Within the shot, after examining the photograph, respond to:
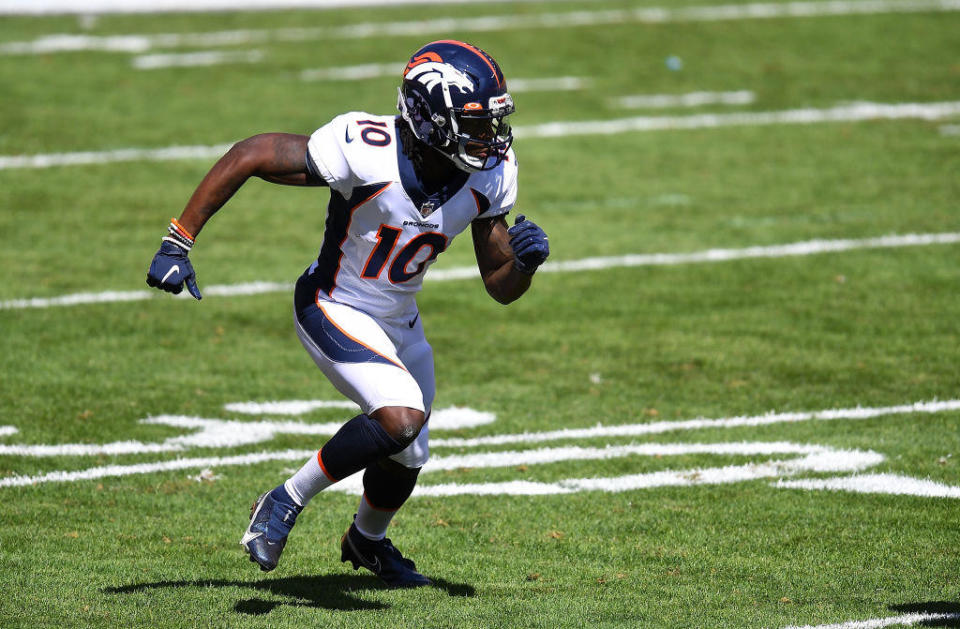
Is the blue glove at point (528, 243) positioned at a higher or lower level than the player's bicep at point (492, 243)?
higher

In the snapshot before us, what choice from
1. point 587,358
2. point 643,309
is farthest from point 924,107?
point 587,358

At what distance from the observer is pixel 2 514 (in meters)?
6.82

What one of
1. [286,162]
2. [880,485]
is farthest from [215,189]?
[880,485]

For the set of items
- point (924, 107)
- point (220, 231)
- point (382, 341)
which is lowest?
point (924, 107)

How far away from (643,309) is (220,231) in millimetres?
4314

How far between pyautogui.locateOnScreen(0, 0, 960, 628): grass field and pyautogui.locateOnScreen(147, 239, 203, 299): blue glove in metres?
1.25

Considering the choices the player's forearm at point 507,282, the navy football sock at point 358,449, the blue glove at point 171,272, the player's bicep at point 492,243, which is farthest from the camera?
the player's bicep at point 492,243

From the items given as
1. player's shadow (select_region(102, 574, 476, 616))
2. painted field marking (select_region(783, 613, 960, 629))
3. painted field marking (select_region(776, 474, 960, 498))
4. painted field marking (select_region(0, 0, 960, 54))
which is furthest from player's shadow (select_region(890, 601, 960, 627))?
painted field marking (select_region(0, 0, 960, 54))

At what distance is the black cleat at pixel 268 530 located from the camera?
5484mm

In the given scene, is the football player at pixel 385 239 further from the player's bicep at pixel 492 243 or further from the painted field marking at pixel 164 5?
the painted field marking at pixel 164 5

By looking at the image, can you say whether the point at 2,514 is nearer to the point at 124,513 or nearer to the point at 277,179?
the point at 124,513

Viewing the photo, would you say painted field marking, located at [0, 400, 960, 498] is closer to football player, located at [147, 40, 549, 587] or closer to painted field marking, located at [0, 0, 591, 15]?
football player, located at [147, 40, 549, 587]

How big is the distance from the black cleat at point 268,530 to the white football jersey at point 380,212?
0.87 m

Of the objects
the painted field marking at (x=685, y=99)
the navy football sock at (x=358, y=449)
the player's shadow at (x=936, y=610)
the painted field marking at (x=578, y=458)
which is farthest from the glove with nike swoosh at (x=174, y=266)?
the painted field marking at (x=685, y=99)
